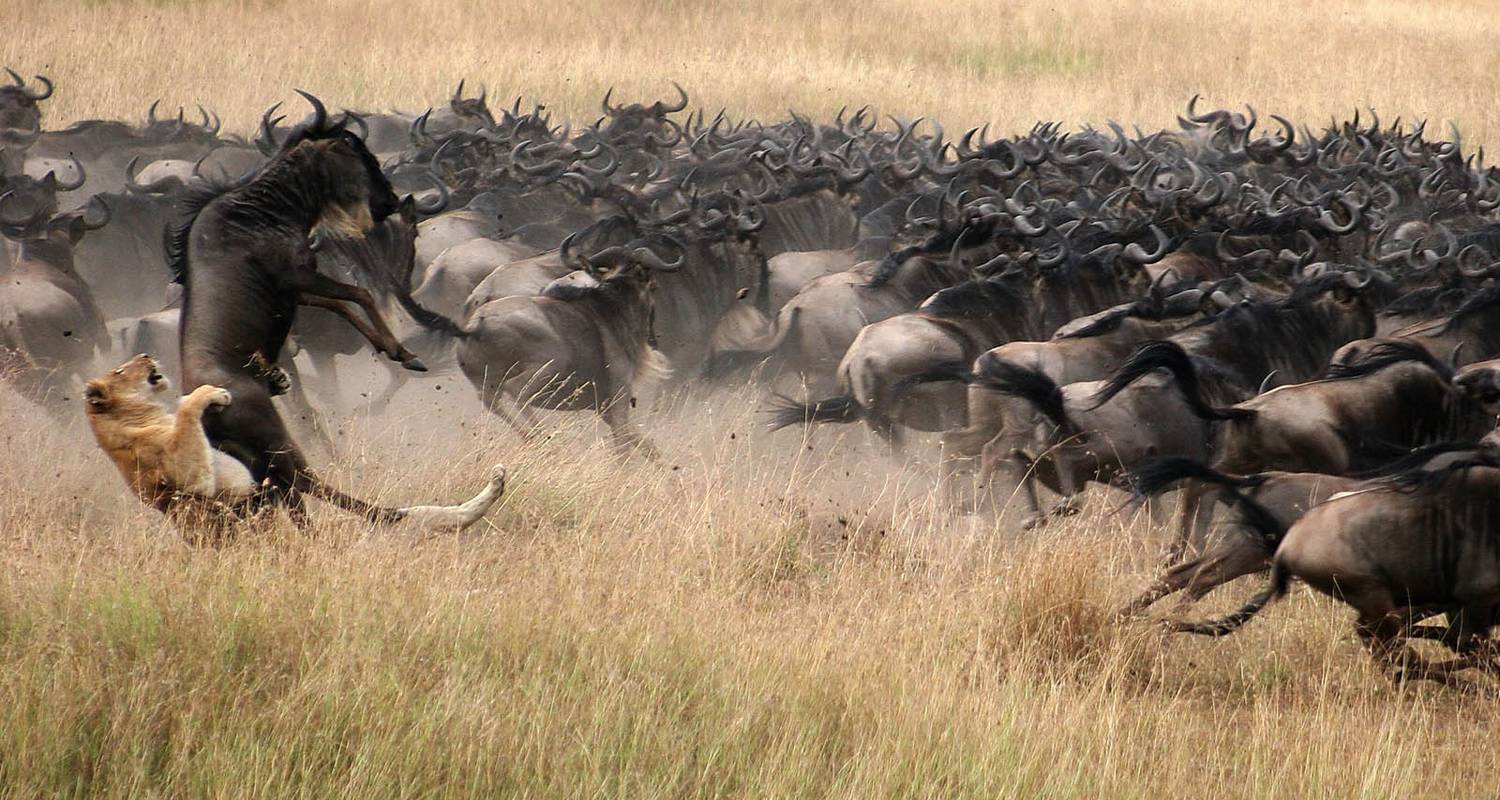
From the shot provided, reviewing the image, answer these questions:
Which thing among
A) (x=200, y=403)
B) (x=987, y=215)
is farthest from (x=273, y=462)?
(x=987, y=215)

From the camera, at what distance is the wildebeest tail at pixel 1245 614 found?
5379 mm

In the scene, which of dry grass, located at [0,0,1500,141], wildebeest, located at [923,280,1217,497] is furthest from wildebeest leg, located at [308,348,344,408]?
dry grass, located at [0,0,1500,141]

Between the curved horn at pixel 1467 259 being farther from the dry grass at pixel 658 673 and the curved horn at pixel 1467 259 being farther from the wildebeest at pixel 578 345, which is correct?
the wildebeest at pixel 578 345

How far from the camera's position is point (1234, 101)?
24.9m

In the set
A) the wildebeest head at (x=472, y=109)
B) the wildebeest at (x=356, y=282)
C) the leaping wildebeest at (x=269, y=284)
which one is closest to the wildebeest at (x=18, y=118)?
the wildebeest head at (x=472, y=109)

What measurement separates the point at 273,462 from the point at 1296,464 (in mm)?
4457

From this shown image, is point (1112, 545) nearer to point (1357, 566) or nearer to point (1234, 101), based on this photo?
point (1357, 566)

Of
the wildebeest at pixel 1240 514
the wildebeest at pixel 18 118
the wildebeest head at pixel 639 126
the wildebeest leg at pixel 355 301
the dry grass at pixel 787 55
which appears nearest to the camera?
the wildebeest at pixel 1240 514

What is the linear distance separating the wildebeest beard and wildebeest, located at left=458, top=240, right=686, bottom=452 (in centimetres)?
126

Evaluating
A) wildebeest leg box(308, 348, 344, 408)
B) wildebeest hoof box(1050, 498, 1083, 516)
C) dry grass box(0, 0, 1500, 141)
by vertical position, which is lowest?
dry grass box(0, 0, 1500, 141)

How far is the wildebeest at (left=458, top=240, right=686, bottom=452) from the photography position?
8508 millimetres

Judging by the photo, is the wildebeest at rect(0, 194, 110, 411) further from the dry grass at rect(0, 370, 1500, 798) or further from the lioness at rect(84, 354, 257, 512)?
the lioness at rect(84, 354, 257, 512)

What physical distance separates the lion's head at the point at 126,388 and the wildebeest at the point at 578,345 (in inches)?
116

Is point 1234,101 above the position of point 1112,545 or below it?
below
